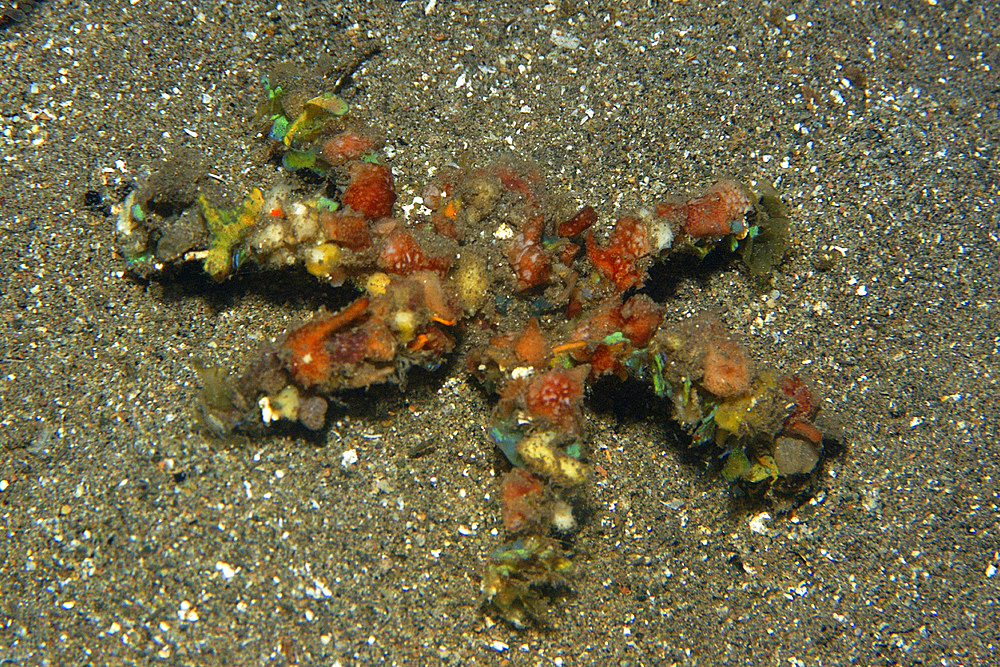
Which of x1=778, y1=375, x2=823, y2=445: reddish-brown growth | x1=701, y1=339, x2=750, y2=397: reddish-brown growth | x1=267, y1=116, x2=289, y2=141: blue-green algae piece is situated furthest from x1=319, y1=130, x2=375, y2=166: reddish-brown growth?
x1=778, y1=375, x2=823, y2=445: reddish-brown growth

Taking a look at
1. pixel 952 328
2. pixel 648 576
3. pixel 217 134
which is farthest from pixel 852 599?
pixel 217 134

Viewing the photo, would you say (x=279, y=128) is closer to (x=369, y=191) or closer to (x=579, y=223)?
(x=369, y=191)

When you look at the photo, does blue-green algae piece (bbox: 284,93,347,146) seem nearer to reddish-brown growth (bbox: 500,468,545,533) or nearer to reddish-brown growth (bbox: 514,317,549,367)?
reddish-brown growth (bbox: 514,317,549,367)

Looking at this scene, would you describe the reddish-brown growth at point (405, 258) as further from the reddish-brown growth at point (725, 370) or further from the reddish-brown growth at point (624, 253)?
the reddish-brown growth at point (725, 370)

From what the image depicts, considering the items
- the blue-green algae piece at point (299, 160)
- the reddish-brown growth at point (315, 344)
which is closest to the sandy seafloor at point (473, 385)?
the blue-green algae piece at point (299, 160)

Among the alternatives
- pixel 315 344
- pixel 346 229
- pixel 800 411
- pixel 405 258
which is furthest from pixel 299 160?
pixel 800 411
